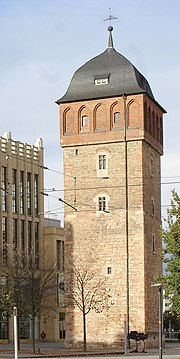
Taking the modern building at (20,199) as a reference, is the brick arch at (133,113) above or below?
above

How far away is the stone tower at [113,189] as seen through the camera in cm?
5966

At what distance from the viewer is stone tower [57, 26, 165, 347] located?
59.7 m

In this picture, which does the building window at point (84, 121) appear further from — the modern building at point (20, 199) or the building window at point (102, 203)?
the modern building at point (20, 199)

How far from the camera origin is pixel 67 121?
2511 inches

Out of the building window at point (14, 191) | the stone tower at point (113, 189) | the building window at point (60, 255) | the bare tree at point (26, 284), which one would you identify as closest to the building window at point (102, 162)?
the stone tower at point (113, 189)

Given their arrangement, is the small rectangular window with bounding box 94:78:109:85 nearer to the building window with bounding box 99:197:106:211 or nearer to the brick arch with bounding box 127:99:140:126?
the brick arch with bounding box 127:99:140:126

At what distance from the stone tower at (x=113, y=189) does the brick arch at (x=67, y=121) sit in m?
0.07

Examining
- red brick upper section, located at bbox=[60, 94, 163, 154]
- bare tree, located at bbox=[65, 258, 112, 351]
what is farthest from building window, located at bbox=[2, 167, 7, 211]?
bare tree, located at bbox=[65, 258, 112, 351]

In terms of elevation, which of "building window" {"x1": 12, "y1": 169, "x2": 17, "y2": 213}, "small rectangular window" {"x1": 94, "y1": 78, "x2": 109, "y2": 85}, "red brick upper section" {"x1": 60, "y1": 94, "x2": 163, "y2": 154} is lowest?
"building window" {"x1": 12, "y1": 169, "x2": 17, "y2": 213}

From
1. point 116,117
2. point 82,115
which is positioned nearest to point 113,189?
point 116,117

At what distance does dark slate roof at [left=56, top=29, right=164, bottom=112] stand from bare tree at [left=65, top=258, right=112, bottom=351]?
1134 centimetres

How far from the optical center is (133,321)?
194ft

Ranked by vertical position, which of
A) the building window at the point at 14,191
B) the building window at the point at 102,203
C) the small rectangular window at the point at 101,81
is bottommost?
the building window at the point at 102,203

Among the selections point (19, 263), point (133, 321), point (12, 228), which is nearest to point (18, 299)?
point (19, 263)
